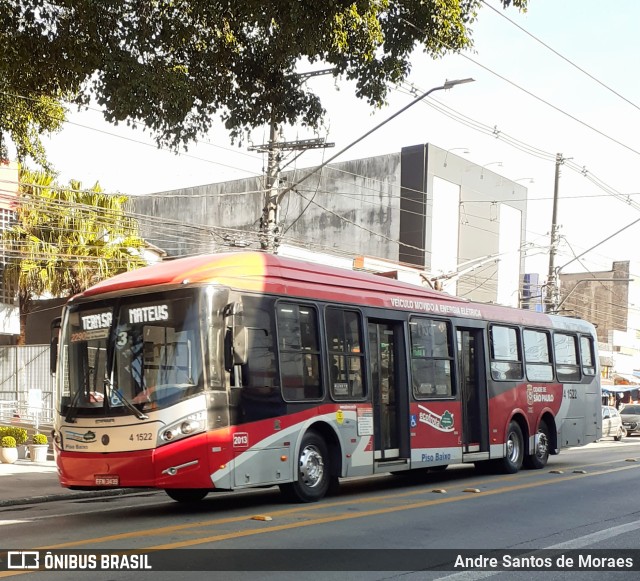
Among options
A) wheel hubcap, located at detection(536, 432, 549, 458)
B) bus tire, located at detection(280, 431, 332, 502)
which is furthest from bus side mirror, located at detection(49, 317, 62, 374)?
wheel hubcap, located at detection(536, 432, 549, 458)

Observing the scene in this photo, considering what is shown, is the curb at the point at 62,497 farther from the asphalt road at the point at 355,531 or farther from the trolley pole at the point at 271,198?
the trolley pole at the point at 271,198

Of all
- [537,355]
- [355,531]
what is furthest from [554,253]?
[355,531]

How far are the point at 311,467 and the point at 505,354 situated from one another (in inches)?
285

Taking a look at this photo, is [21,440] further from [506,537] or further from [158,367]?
[506,537]

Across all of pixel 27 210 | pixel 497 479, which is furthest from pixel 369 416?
pixel 27 210

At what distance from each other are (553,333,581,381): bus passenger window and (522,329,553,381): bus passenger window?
1.55 ft

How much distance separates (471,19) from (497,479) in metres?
8.57

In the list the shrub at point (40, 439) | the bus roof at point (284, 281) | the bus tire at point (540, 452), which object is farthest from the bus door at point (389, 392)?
the shrub at point (40, 439)

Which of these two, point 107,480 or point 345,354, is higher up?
point 345,354

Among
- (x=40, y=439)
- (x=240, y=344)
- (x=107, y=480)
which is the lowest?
(x=40, y=439)

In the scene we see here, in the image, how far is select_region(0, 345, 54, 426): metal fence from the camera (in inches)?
1033

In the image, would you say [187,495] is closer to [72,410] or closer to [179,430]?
[72,410]

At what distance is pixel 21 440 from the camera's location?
22.6 meters

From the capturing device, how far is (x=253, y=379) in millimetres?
12555
